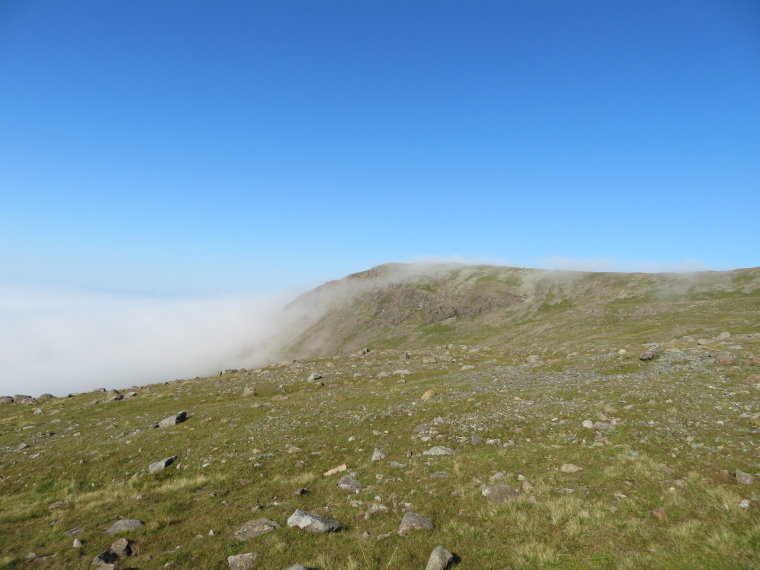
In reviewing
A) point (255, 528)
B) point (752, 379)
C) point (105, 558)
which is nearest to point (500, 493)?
point (255, 528)

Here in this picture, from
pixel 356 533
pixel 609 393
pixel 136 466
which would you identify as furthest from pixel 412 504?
pixel 609 393

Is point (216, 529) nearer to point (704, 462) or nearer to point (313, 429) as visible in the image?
point (313, 429)

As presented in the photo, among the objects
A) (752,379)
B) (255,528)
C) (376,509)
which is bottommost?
(752,379)

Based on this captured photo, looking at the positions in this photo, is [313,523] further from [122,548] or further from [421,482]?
[122,548]

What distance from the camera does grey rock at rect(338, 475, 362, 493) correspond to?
1619 centimetres

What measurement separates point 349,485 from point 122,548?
8.62m

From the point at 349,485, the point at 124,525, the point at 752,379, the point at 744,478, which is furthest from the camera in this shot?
the point at 752,379

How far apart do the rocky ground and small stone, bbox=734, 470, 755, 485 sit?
2.3 inches

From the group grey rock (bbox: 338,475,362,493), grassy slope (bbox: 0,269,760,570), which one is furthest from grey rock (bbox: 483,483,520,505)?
grey rock (bbox: 338,475,362,493)

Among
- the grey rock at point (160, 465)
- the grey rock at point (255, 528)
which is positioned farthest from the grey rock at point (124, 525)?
the grey rock at point (160, 465)

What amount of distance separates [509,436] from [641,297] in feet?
550

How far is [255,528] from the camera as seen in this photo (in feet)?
43.6

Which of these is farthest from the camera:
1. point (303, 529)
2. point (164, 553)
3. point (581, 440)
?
point (581, 440)

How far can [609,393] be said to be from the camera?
27.9 meters
